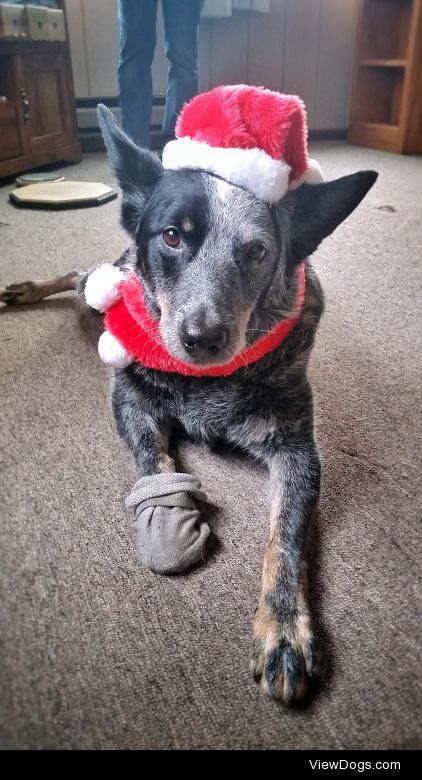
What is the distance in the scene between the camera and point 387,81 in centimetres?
464

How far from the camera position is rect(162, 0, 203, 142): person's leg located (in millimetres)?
2884

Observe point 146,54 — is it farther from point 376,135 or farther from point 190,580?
point 190,580

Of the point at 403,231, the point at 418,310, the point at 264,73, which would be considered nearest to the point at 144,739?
the point at 418,310

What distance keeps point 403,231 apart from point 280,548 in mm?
2047

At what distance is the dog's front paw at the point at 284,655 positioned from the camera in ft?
2.25

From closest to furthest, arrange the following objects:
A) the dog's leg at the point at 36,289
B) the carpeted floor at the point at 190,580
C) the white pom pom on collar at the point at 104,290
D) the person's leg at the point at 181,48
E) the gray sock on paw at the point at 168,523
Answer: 1. the carpeted floor at the point at 190,580
2. the gray sock on paw at the point at 168,523
3. the white pom pom on collar at the point at 104,290
4. the dog's leg at the point at 36,289
5. the person's leg at the point at 181,48

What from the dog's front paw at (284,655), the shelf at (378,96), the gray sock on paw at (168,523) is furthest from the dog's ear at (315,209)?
the shelf at (378,96)

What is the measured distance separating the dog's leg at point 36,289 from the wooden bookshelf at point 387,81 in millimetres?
3377

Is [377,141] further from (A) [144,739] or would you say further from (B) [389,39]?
(A) [144,739]

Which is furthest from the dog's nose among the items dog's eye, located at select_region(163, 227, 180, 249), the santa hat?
the santa hat

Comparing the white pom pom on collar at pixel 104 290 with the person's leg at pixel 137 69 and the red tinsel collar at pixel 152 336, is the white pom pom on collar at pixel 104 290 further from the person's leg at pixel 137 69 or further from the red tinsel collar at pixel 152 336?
the person's leg at pixel 137 69

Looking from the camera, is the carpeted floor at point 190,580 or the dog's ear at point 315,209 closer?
the carpeted floor at point 190,580

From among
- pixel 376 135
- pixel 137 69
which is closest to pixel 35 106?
pixel 137 69

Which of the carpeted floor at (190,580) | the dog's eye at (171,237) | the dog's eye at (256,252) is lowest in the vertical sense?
the carpeted floor at (190,580)
